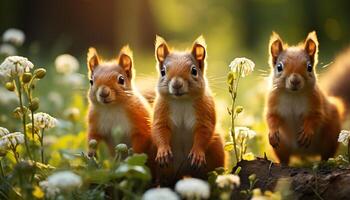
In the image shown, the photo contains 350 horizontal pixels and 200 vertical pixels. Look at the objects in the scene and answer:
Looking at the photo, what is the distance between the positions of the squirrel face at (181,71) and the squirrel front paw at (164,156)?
0.23 meters

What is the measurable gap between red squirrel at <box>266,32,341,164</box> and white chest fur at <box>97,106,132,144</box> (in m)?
0.65

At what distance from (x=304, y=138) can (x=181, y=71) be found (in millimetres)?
664

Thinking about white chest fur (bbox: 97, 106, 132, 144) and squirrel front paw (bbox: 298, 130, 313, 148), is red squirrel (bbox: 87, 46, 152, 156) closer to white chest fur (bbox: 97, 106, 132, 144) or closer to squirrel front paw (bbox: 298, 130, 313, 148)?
white chest fur (bbox: 97, 106, 132, 144)

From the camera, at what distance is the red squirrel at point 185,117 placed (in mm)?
3695

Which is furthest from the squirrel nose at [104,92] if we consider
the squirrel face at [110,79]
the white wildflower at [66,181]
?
the white wildflower at [66,181]

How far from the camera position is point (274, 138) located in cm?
395

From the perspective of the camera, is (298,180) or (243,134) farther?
(243,134)

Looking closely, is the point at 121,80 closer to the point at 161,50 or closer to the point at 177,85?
the point at 161,50

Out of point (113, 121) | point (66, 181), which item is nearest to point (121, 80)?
point (113, 121)

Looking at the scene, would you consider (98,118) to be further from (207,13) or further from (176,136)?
(207,13)

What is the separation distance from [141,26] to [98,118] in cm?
1083

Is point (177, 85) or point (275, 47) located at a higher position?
point (275, 47)

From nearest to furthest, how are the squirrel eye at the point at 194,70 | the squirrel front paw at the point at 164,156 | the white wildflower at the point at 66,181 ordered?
1. the white wildflower at the point at 66,181
2. the squirrel front paw at the point at 164,156
3. the squirrel eye at the point at 194,70

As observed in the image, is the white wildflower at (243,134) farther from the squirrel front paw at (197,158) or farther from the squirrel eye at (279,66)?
the squirrel eye at (279,66)
